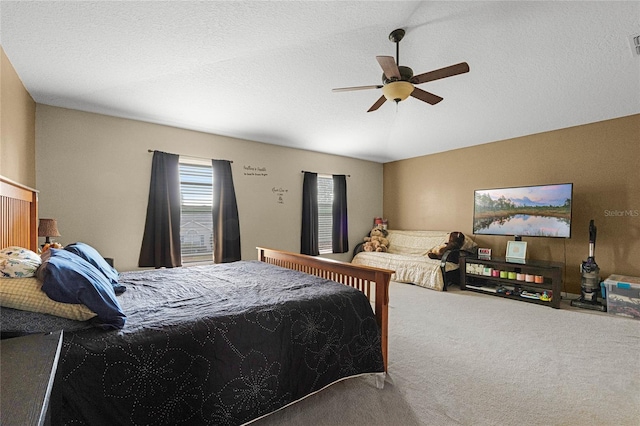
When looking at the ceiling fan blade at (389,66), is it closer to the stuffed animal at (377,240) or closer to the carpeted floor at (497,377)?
the carpeted floor at (497,377)

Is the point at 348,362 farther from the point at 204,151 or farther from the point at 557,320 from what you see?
the point at 204,151

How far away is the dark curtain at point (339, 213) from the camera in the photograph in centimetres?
564

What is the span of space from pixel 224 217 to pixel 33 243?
6.93 ft

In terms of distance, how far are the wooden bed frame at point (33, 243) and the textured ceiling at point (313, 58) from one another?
1.11 metres

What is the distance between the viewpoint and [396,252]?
572cm

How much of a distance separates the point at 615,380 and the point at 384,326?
1633 mm

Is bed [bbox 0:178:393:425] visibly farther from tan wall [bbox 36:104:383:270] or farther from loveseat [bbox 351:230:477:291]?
loveseat [bbox 351:230:477:291]

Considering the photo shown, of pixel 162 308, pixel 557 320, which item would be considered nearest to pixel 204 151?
Answer: pixel 162 308

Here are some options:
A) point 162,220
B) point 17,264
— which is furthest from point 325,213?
point 17,264

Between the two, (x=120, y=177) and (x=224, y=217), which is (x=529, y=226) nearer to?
(x=224, y=217)

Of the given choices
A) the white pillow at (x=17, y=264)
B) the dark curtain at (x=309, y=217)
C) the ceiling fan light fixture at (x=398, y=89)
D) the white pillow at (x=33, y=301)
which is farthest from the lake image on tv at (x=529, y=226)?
the white pillow at (x=17, y=264)

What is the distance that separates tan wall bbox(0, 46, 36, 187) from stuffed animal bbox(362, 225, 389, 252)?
4.93 meters

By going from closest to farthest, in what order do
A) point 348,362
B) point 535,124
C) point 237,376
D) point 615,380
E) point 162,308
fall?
1. point 237,376
2. point 162,308
3. point 348,362
4. point 615,380
5. point 535,124

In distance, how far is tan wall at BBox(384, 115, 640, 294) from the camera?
3.56 metres
